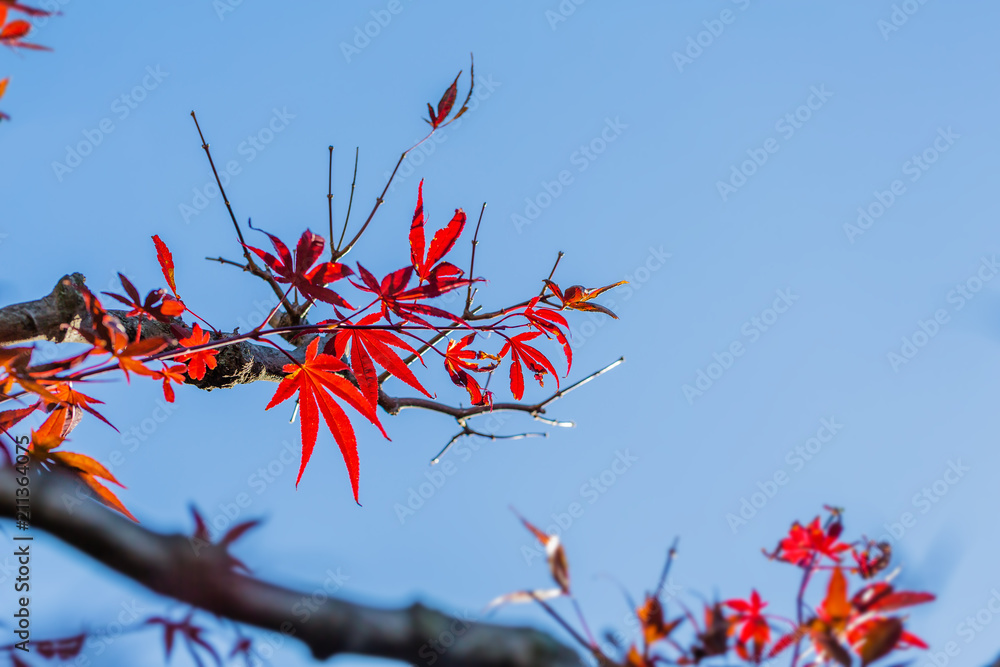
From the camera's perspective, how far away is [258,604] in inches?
20.1

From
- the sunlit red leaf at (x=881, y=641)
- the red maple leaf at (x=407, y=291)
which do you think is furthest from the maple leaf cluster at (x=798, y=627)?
the red maple leaf at (x=407, y=291)

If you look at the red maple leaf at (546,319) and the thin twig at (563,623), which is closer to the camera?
the thin twig at (563,623)

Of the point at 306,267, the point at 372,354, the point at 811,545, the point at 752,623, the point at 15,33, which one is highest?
the point at 15,33

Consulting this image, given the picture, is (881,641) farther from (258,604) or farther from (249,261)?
(249,261)

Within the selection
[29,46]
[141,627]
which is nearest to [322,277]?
[29,46]

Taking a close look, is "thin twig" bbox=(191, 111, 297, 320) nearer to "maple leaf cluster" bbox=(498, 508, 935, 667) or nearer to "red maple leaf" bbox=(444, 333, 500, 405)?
"red maple leaf" bbox=(444, 333, 500, 405)

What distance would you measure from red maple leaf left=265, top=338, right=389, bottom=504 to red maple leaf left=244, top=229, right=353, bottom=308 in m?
0.16

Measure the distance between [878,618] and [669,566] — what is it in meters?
0.28

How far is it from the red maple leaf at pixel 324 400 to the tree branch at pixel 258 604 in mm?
809

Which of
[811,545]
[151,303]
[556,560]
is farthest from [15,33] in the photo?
[811,545]

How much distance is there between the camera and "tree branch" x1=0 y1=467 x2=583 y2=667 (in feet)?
1.68

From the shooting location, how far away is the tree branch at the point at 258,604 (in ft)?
1.68

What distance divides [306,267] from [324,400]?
12.0 inches

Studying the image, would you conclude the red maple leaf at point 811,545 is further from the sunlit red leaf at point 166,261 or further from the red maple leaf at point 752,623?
the sunlit red leaf at point 166,261
